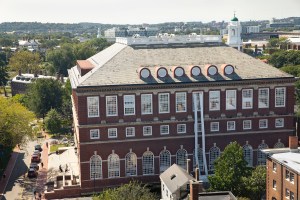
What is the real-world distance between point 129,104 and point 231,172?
699 inches

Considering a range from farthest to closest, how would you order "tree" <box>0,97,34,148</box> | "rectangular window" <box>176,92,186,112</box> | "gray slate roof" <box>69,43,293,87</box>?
"tree" <box>0,97,34,148</box> → "rectangular window" <box>176,92,186,112</box> → "gray slate roof" <box>69,43,293,87</box>

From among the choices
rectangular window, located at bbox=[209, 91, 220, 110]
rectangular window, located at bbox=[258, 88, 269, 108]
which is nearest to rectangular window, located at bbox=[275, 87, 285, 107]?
rectangular window, located at bbox=[258, 88, 269, 108]

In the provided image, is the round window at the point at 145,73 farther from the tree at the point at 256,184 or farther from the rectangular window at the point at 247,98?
the tree at the point at 256,184

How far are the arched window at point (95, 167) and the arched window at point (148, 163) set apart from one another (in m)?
6.03

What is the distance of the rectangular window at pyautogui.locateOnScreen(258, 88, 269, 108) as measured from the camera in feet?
218

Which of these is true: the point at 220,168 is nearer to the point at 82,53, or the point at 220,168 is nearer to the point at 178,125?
the point at 178,125

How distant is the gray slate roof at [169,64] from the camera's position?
6379cm

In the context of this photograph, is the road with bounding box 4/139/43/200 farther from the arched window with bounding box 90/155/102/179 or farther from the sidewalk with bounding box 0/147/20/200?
the arched window with bounding box 90/155/102/179

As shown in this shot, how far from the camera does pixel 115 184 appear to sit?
63531mm

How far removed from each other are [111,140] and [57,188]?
32.4 feet

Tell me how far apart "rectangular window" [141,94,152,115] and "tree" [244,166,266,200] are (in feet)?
54.5

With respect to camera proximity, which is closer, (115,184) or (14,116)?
(115,184)

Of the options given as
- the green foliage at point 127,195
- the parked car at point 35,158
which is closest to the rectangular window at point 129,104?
the green foliage at point 127,195

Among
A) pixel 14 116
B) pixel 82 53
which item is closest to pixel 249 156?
pixel 14 116
